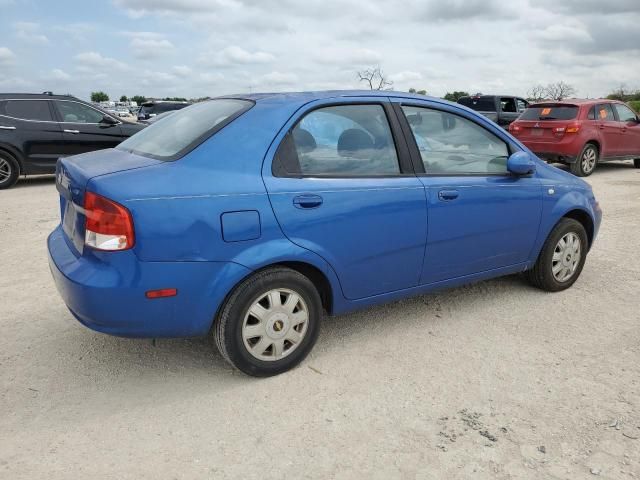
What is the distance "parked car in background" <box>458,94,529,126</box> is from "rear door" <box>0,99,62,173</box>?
38.9 ft

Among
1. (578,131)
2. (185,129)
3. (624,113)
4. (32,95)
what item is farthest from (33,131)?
(624,113)

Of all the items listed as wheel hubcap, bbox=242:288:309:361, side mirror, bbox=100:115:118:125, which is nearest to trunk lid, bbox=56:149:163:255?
wheel hubcap, bbox=242:288:309:361

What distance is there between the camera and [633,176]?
1148cm

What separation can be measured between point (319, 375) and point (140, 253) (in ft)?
4.02

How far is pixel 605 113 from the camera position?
11.4 meters

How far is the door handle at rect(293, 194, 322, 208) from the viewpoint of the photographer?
2939mm

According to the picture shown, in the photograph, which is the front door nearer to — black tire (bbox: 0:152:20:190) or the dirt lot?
the dirt lot

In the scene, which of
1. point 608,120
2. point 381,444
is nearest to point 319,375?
point 381,444

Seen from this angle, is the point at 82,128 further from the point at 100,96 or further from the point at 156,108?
the point at 100,96

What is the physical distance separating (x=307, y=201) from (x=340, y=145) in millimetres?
485

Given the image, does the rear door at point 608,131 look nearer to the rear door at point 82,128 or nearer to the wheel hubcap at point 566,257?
the wheel hubcap at point 566,257

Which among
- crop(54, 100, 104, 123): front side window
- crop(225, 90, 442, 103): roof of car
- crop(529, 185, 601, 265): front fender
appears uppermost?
crop(54, 100, 104, 123): front side window

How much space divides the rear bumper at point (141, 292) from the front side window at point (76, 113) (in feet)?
26.8

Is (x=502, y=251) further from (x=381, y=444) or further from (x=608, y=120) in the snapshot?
(x=608, y=120)
